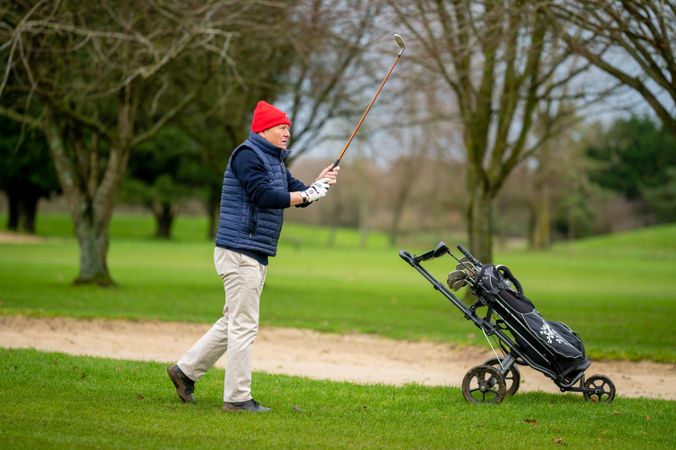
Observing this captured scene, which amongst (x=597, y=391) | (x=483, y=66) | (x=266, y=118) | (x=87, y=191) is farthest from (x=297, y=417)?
(x=87, y=191)

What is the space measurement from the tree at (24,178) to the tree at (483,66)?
88.3ft

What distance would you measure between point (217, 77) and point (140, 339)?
8.68 metres

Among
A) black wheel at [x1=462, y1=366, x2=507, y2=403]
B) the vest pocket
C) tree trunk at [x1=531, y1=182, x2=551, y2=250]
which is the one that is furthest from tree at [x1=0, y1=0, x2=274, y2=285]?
tree trunk at [x1=531, y1=182, x2=551, y2=250]

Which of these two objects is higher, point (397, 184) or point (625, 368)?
point (397, 184)

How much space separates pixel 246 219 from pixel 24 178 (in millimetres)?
47837

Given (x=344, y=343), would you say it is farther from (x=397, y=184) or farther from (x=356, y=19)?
(x=397, y=184)

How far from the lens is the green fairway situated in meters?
15.3

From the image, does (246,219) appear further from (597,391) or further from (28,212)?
(28,212)

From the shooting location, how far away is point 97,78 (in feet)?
59.5

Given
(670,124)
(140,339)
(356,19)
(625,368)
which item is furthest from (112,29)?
(625,368)

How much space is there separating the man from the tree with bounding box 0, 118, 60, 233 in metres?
35.7

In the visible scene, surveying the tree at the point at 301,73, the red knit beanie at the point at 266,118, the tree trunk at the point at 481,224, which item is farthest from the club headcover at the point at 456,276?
the tree trunk at the point at 481,224

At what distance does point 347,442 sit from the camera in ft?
20.3

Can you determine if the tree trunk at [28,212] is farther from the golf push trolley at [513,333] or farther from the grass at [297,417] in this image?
the golf push trolley at [513,333]
